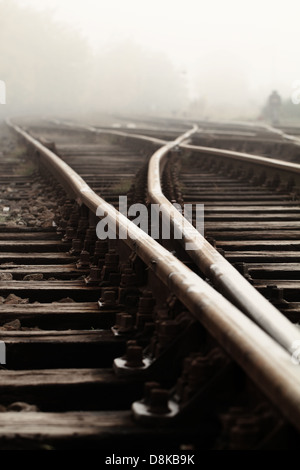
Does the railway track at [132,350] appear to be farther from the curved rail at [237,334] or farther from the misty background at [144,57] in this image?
the misty background at [144,57]

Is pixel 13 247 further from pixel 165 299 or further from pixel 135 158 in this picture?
pixel 135 158

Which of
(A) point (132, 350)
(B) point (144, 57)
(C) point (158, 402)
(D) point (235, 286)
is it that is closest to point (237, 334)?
(C) point (158, 402)

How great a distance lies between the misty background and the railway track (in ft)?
120

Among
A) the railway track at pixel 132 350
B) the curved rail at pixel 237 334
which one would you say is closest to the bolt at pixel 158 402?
the railway track at pixel 132 350

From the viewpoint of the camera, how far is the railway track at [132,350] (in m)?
2.19

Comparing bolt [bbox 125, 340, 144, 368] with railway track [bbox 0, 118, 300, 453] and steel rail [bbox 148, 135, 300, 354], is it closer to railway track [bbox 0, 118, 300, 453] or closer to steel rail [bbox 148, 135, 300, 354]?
railway track [bbox 0, 118, 300, 453]

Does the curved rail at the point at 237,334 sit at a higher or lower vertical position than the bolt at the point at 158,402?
higher

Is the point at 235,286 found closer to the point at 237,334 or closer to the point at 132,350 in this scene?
the point at 132,350

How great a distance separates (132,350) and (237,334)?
68 centimetres

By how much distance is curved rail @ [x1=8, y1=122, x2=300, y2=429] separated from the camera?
1.93 meters

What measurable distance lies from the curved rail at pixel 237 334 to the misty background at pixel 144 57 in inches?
1492

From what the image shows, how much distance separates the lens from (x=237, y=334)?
2291 mm

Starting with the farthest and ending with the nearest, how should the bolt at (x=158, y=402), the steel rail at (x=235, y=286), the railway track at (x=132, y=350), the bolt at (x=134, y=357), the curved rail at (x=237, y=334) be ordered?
the bolt at (x=134, y=357) → the steel rail at (x=235, y=286) → the bolt at (x=158, y=402) → the railway track at (x=132, y=350) → the curved rail at (x=237, y=334)
